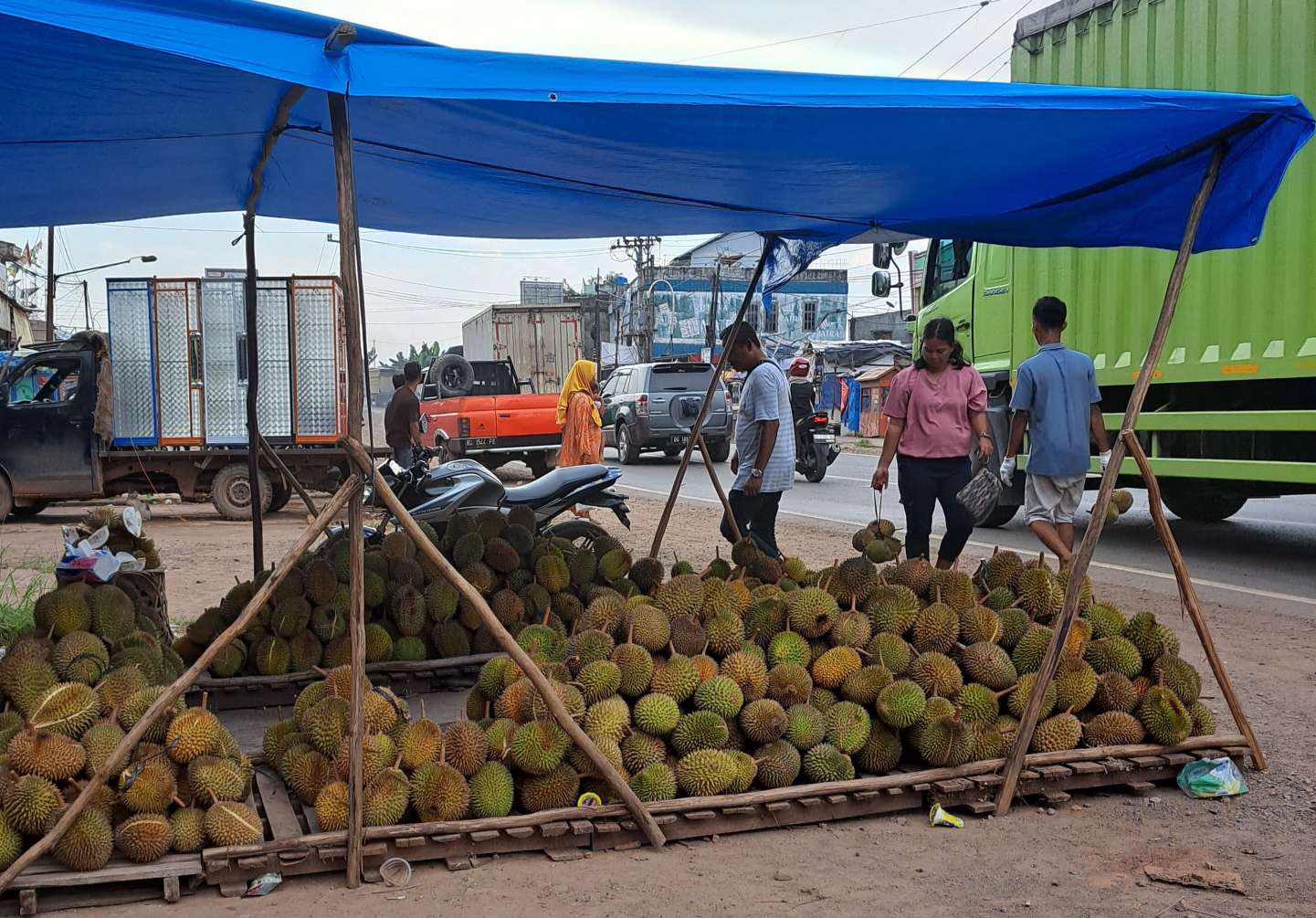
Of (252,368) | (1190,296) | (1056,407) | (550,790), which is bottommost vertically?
(550,790)

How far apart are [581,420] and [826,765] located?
7252 mm

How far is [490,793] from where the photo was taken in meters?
3.10

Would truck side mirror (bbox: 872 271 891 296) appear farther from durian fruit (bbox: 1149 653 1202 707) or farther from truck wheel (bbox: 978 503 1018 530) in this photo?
durian fruit (bbox: 1149 653 1202 707)

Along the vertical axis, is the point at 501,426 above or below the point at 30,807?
above

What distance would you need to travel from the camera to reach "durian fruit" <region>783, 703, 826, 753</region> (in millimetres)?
3408

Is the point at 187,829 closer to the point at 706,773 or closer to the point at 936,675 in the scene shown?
the point at 706,773

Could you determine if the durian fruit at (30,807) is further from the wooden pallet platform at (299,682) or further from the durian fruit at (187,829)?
the wooden pallet platform at (299,682)

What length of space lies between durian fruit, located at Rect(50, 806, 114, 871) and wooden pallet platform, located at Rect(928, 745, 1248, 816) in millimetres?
2491

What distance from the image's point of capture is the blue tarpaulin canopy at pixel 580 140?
2.77m

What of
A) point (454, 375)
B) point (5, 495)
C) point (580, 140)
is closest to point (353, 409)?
point (580, 140)

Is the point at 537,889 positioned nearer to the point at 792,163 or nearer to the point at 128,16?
the point at 128,16

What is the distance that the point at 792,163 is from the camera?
405 centimetres

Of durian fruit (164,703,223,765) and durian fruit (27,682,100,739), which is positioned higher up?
durian fruit (27,682,100,739)

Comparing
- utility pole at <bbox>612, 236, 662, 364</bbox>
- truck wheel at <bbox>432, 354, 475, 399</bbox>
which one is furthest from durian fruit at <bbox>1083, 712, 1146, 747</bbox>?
utility pole at <bbox>612, 236, 662, 364</bbox>
